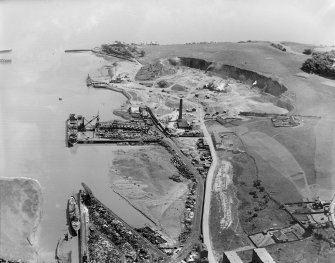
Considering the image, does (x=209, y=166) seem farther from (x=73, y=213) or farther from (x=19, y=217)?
(x=19, y=217)

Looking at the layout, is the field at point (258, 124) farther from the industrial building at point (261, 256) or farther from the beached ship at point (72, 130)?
the beached ship at point (72, 130)

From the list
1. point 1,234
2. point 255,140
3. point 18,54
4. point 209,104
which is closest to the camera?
point 1,234

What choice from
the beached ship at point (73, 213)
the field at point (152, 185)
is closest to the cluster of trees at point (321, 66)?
the field at point (152, 185)

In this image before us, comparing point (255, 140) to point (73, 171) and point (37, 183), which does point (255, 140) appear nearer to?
point (73, 171)

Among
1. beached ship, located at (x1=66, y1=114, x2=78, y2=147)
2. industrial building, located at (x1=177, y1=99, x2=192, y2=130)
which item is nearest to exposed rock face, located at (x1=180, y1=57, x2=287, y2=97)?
industrial building, located at (x1=177, y1=99, x2=192, y2=130)

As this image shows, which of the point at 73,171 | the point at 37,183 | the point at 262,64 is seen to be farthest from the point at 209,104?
the point at 37,183

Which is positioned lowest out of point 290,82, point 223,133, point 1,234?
point 1,234
